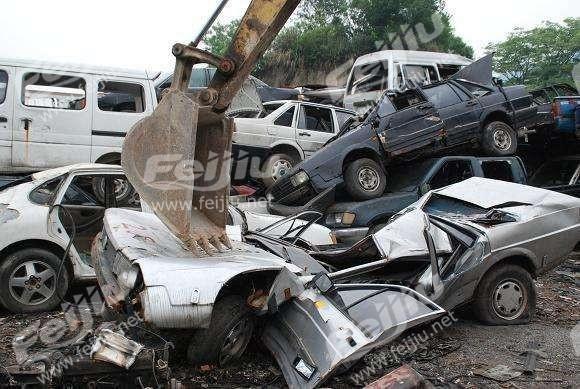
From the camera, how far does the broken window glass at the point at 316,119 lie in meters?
10.7

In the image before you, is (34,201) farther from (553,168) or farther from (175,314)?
(553,168)

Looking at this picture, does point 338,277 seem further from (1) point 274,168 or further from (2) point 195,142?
(1) point 274,168

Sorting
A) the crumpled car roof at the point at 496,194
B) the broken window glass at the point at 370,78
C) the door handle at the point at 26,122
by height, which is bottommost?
Result: the crumpled car roof at the point at 496,194

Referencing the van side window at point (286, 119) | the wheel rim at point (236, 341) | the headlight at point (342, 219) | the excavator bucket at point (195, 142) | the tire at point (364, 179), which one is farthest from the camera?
the van side window at point (286, 119)

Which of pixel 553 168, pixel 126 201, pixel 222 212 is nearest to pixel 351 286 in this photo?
pixel 222 212

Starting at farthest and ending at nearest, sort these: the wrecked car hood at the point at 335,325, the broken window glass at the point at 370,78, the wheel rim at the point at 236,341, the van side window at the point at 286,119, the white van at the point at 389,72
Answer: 1. the broken window glass at the point at 370,78
2. the white van at the point at 389,72
3. the van side window at the point at 286,119
4. the wheel rim at the point at 236,341
5. the wrecked car hood at the point at 335,325

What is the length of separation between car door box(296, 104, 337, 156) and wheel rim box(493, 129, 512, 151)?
293 cm

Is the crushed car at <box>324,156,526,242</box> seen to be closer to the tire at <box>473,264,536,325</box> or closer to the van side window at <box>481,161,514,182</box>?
the van side window at <box>481,161,514,182</box>

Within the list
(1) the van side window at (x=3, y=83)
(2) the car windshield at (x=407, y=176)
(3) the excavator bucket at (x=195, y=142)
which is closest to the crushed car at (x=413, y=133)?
(2) the car windshield at (x=407, y=176)

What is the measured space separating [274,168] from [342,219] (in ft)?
7.55

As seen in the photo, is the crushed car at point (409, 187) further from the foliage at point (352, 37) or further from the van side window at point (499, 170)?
the foliage at point (352, 37)

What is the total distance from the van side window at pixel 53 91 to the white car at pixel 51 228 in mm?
2439

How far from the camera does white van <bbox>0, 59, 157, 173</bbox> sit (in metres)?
8.12

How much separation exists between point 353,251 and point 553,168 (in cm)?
715
